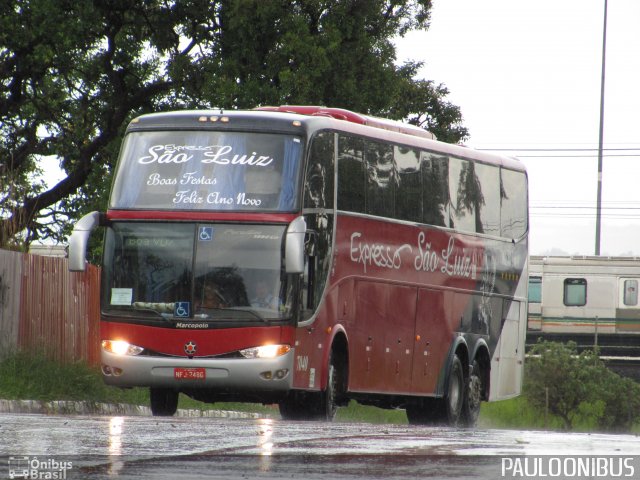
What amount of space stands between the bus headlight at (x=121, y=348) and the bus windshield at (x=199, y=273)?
13.7 inches

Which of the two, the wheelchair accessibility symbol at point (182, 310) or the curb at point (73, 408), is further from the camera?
the curb at point (73, 408)

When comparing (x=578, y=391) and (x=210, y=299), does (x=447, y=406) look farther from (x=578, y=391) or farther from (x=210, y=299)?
(x=578, y=391)

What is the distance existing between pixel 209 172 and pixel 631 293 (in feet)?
126

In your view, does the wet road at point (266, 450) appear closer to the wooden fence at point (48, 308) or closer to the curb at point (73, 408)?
the curb at point (73, 408)

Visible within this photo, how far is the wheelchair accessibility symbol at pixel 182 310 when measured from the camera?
54.6 ft

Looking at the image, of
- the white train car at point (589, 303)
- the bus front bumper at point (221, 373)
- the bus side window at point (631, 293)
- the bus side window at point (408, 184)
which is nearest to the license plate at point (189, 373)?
the bus front bumper at point (221, 373)

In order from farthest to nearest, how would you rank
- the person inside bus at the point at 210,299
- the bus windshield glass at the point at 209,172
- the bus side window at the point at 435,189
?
the bus side window at the point at 435,189, the bus windshield glass at the point at 209,172, the person inside bus at the point at 210,299

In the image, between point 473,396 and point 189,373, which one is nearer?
point 189,373

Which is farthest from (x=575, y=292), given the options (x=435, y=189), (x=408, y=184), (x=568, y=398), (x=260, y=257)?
(x=260, y=257)

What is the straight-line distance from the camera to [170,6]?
3016cm

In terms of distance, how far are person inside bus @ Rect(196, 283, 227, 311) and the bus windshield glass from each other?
919 millimetres

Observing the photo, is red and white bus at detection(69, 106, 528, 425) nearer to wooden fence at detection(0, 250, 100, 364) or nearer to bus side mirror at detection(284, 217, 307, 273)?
bus side mirror at detection(284, 217, 307, 273)

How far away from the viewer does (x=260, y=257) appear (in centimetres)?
1658

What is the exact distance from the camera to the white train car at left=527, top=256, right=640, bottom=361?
5325 cm
